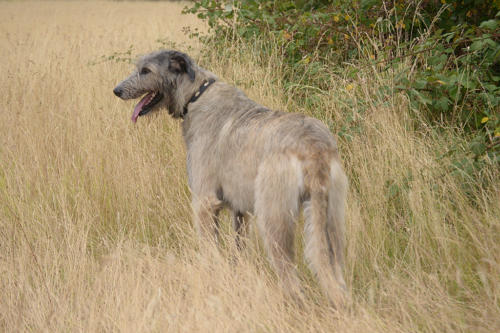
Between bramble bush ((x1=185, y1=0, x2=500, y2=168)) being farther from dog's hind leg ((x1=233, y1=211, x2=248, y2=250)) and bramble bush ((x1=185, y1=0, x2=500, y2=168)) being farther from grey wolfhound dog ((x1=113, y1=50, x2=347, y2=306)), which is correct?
dog's hind leg ((x1=233, y1=211, x2=248, y2=250))

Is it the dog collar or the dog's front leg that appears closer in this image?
the dog's front leg

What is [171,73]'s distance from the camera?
435 cm

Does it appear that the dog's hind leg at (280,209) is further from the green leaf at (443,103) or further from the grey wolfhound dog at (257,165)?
the green leaf at (443,103)

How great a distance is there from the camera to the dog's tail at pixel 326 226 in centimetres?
286

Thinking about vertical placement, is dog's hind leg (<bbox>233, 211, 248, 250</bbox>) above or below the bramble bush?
below

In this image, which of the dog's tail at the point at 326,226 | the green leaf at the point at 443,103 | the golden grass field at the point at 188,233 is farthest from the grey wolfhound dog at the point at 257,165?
the green leaf at the point at 443,103

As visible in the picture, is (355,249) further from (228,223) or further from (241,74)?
(241,74)

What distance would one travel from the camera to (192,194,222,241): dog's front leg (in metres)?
3.73

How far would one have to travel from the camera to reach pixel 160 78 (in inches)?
171

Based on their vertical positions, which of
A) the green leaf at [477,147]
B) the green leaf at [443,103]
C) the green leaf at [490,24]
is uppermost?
the green leaf at [490,24]

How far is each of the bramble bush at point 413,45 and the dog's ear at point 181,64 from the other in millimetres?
1653

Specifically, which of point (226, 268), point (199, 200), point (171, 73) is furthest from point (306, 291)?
point (171, 73)

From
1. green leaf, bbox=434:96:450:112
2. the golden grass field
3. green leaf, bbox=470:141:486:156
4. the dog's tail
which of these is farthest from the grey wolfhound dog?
green leaf, bbox=434:96:450:112

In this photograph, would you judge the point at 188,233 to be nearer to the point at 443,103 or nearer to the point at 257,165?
the point at 257,165
